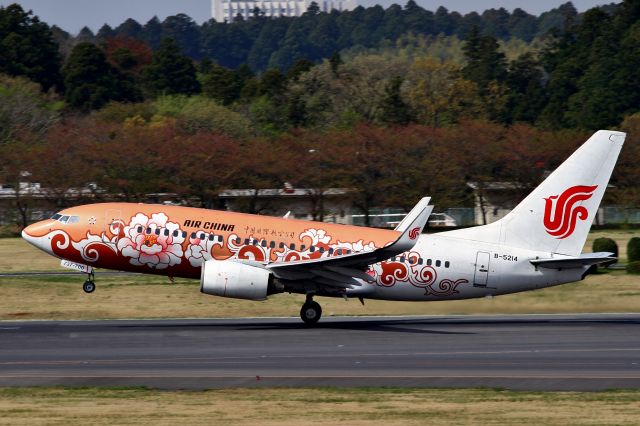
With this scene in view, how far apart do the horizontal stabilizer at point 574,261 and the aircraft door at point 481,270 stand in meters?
1.47

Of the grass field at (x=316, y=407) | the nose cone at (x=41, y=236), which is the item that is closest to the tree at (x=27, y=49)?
the nose cone at (x=41, y=236)

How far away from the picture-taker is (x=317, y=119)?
424 ft

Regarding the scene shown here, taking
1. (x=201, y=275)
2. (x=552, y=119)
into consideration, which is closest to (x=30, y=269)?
(x=201, y=275)

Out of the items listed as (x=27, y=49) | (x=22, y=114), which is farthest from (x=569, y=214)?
(x=27, y=49)

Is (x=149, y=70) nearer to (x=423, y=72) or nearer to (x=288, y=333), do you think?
(x=423, y=72)

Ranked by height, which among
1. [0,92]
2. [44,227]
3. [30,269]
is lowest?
[30,269]

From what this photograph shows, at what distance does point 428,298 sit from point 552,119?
4350 inches

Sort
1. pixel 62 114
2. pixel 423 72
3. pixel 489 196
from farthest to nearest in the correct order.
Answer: pixel 423 72 < pixel 62 114 < pixel 489 196

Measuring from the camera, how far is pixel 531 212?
3728 centimetres

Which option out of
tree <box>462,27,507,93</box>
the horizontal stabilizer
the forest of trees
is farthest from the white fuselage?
tree <box>462,27,507,93</box>

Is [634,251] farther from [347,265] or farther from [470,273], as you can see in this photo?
[347,265]

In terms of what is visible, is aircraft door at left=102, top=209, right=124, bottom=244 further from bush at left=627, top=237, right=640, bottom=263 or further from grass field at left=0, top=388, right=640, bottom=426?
bush at left=627, top=237, right=640, bottom=263

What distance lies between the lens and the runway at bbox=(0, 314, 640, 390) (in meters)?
26.3

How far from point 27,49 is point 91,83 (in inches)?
504
